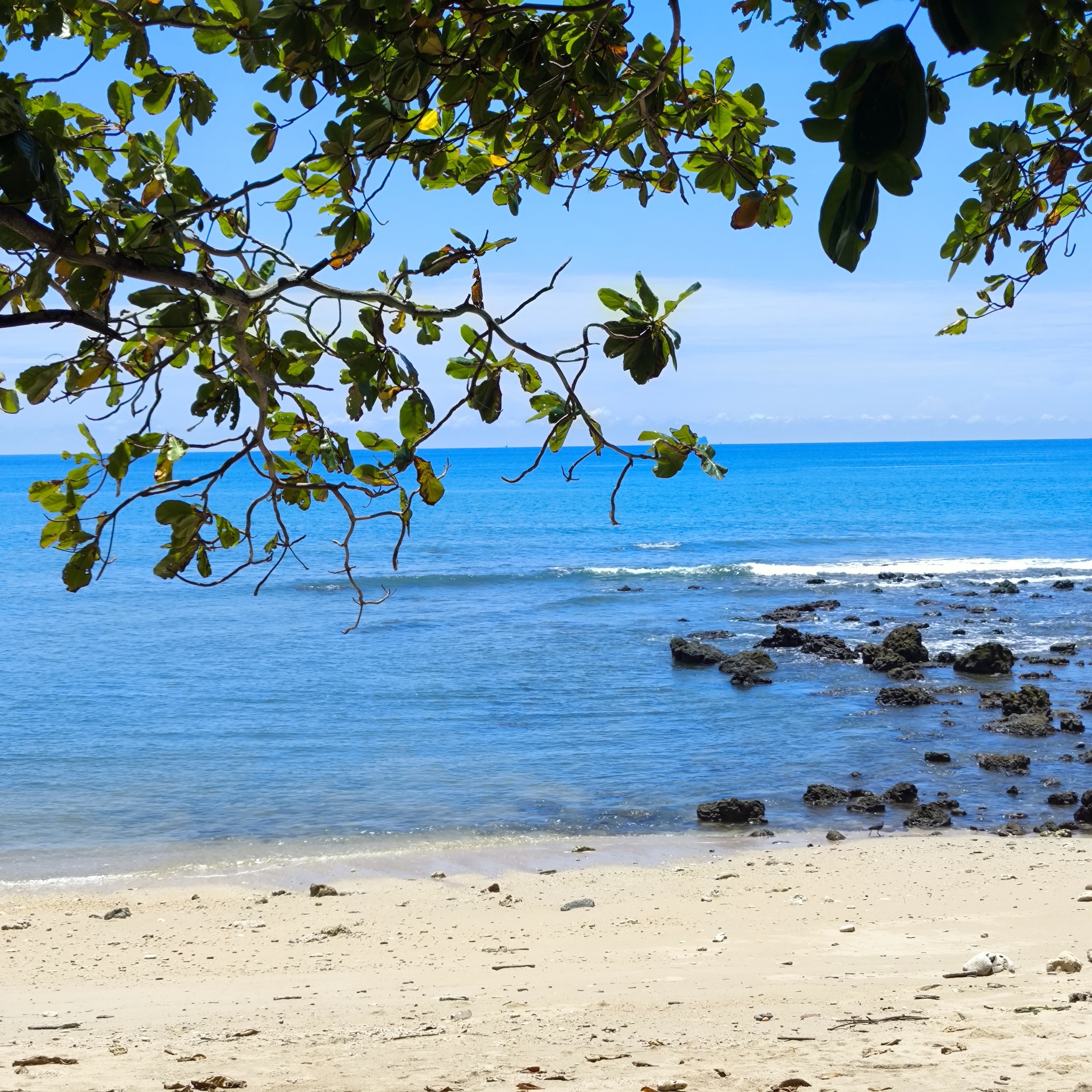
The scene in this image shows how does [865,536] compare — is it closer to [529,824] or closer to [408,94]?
[529,824]

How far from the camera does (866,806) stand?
1198 centimetres

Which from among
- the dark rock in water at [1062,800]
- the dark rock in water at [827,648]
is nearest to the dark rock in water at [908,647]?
the dark rock in water at [827,648]

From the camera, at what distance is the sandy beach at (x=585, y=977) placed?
4.65 m

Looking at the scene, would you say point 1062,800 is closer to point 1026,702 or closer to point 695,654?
point 1026,702

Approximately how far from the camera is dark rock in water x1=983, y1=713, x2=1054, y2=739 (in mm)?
14867

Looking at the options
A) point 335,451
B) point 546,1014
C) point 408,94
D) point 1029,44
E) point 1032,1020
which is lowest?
point 546,1014

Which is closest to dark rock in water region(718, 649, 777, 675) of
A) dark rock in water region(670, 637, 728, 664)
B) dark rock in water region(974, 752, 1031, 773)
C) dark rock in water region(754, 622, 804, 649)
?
dark rock in water region(670, 637, 728, 664)

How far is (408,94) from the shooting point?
104 inches

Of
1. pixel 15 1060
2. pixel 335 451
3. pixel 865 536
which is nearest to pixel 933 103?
pixel 335 451

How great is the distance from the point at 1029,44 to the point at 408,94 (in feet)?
5.35

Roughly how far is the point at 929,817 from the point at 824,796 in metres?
1.26

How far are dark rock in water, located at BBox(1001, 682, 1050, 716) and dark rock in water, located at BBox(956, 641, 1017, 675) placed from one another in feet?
9.37

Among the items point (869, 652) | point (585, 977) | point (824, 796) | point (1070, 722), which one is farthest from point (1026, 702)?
point (585, 977)

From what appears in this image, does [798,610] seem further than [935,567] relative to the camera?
No
